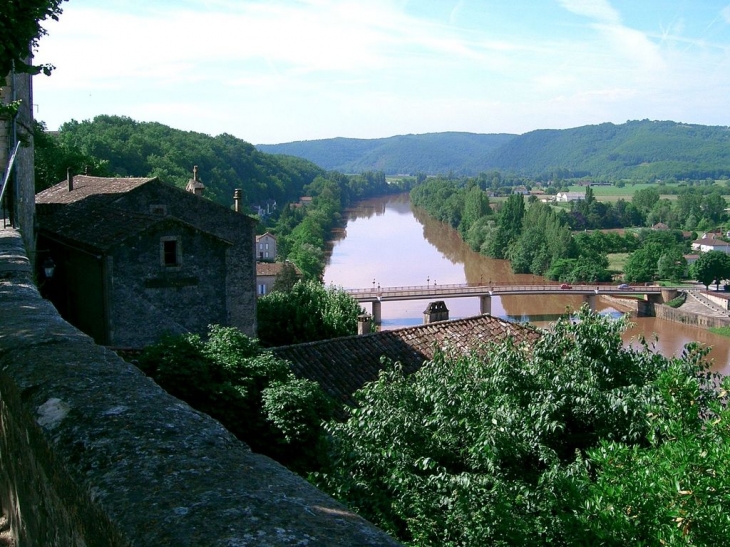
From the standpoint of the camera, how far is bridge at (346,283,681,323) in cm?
5550

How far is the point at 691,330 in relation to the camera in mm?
57094

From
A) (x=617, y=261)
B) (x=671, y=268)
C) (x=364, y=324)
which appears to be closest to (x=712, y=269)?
(x=671, y=268)

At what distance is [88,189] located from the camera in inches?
811

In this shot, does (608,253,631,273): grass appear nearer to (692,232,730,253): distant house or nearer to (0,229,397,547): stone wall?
(692,232,730,253): distant house

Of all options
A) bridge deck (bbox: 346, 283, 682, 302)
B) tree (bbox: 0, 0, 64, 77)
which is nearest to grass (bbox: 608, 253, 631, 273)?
bridge deck (bbox: 346, 283, 682, 302)

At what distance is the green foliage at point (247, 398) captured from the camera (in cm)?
880

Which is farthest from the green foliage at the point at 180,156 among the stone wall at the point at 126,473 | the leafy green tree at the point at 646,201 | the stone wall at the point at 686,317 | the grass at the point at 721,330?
the leafy green tree at the point at 646,201

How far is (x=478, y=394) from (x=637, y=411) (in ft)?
5.05

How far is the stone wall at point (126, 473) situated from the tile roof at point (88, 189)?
1681 cm

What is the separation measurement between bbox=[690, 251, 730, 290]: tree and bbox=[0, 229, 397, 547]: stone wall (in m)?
79.7

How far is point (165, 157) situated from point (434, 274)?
30556 millimetres

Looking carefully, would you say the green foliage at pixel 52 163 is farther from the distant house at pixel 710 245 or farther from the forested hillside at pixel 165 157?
the distant house at pixel 710 245

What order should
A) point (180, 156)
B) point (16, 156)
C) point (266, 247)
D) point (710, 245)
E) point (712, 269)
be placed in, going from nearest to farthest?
A: point (16, 156), point (266, 247), point (712, 269), point (180, 156), point (710, 245)

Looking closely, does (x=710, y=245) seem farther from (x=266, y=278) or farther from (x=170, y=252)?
(x=170, y=252)
